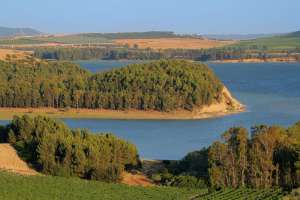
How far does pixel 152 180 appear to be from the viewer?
30.1m

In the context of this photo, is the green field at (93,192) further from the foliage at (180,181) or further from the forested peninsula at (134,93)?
the forested peninsula at (134,93)

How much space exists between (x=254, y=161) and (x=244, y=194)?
3.04 m

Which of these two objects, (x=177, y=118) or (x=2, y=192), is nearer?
(x=2, y=192)

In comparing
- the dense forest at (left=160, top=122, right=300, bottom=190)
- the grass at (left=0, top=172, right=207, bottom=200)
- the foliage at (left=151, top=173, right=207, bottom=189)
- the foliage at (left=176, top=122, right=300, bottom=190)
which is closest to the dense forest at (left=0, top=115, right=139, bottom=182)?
the foliage at (left=151, top=173, right=207, bottom=189)

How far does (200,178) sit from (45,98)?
32942 millimetres

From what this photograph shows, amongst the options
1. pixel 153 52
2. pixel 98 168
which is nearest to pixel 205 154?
pixel 98 168

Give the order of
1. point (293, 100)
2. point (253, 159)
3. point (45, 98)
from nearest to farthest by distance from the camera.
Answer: point (253, 159), point (45, 98), point (293, 100)

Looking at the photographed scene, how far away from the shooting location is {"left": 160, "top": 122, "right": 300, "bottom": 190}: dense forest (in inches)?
1111

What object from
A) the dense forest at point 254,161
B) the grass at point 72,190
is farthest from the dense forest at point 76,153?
the dense forest at point 254,161

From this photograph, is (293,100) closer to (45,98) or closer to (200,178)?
(45,98)

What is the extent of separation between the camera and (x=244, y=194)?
84.6 ft

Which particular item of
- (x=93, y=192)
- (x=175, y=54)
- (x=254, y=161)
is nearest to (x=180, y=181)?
(x=254, y=161)

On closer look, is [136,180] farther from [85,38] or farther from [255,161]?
[85,38]

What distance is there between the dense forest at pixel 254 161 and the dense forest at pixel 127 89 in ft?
93.0
